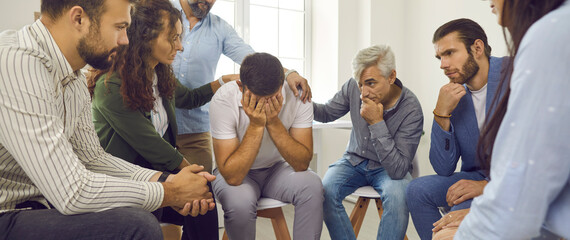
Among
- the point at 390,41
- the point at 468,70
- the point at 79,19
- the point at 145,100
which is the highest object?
the point at 390,41

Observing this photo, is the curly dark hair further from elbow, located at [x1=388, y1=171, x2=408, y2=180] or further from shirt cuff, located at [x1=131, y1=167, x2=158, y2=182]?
elbow, located at [x1=388, y1=171, x2=408, y2=180]

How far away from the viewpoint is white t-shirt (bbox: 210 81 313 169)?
176 centimetres

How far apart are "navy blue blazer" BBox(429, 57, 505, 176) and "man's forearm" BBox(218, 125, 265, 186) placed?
73cm

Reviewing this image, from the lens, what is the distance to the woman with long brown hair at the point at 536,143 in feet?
1.99

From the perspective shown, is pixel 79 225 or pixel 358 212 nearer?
pixel 79 225

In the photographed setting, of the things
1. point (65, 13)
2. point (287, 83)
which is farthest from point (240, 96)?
point (65, 13)

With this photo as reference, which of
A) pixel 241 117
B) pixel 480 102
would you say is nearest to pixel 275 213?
pixel 241 117

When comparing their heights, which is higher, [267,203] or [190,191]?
[190,191]

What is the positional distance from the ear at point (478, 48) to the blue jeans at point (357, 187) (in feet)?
2.03

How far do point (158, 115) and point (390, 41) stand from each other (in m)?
2.42

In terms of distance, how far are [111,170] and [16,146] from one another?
0.45 m

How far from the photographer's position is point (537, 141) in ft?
2.03

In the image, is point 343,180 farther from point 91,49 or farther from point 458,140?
point 91,49

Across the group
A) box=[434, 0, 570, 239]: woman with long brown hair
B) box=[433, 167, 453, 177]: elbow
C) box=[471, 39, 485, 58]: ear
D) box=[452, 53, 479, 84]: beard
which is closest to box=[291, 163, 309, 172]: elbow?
box=[433, 167, 453, 177]: elbow
